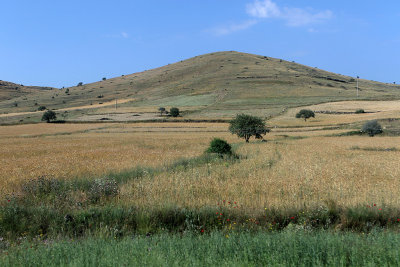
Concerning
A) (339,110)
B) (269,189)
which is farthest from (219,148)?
(339,110)

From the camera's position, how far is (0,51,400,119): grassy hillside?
95.2 meters

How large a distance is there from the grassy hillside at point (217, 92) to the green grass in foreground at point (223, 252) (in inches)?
2786

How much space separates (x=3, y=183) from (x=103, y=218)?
6.71m

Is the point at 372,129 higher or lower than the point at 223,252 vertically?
higher

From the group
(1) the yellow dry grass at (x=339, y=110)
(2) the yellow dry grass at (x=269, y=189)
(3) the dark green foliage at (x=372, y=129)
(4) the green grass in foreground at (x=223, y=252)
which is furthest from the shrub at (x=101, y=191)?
(1) the yellow dry grass at (x=339, y=110)

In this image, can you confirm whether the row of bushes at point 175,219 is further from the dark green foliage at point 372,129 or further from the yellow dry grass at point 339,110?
the yellow dry grass at point 339,110

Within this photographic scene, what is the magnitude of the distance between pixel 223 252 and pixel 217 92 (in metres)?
114

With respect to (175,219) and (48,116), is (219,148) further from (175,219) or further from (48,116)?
(48,116)

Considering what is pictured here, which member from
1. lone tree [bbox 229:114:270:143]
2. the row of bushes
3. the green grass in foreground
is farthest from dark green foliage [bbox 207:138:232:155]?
lone tree [bbox 229:114:270:143]

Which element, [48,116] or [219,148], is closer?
[219,148]

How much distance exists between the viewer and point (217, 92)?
117562 mm

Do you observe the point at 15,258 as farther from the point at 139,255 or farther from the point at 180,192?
the point at 180,192

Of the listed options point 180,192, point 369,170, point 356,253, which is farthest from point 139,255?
point 369,170

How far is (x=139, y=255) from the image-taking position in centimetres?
537
